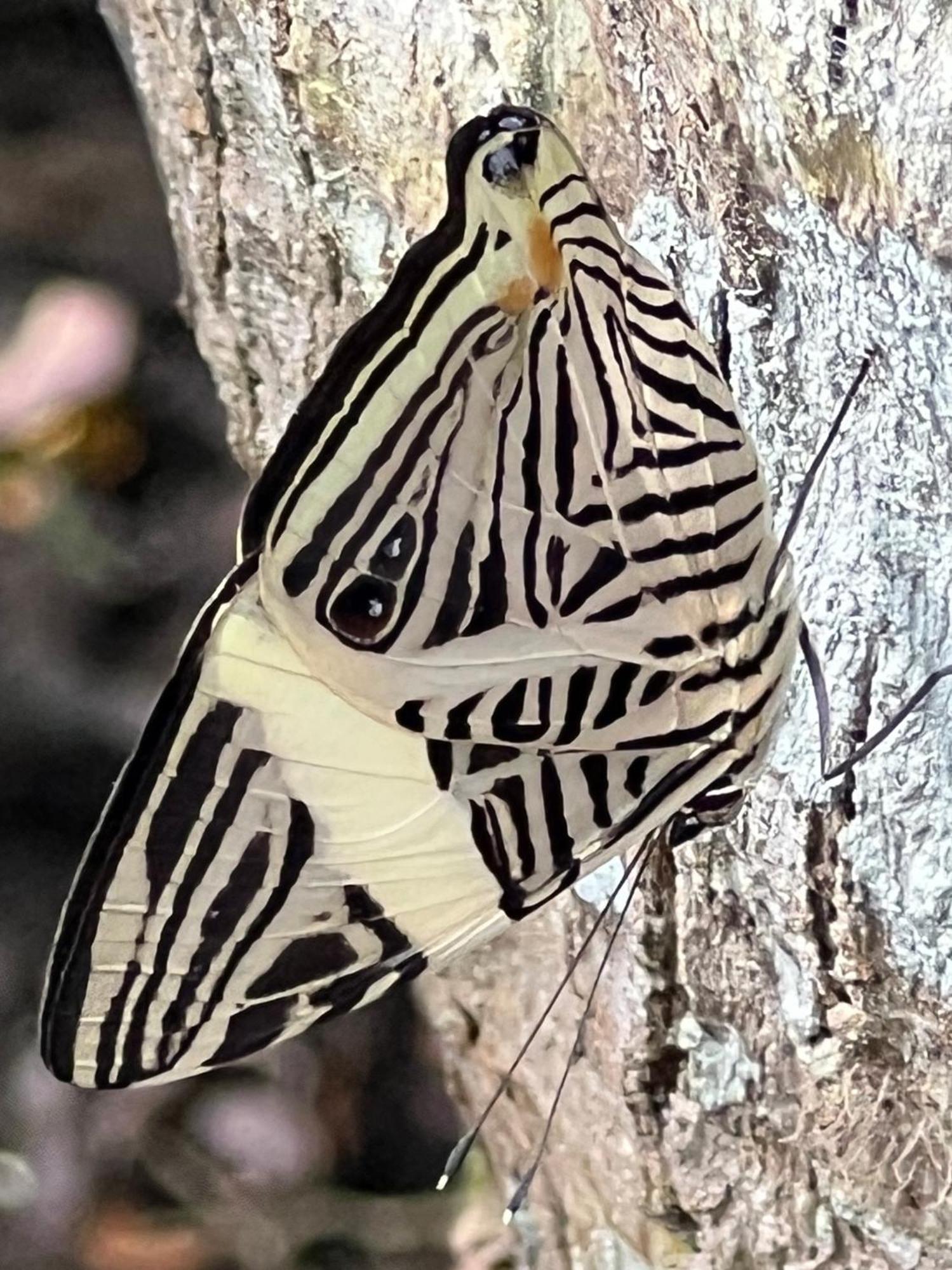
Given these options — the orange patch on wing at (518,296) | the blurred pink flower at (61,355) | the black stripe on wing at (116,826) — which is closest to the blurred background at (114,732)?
the blurred pink flower at (61,355)

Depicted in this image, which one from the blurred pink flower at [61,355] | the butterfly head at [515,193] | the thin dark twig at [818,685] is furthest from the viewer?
the blurred pink flower at [61,355]

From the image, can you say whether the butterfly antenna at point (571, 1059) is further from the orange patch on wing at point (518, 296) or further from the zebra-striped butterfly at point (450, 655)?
the orange patch on wing at point (518, 296)

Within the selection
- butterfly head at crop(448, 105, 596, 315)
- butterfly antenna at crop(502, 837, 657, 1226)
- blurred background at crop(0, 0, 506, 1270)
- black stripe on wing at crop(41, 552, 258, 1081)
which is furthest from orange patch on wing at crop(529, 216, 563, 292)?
blurred background at crop(0, 0, 506, 1270)

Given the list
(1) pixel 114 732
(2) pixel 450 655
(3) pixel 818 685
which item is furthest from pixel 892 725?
(1) pixel 114 732

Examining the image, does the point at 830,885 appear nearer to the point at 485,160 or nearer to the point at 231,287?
the point at 485,160

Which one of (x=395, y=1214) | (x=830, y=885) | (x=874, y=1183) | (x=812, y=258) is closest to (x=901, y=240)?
(x=812, y=258)

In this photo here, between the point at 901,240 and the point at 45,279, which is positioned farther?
the point at 45,279
